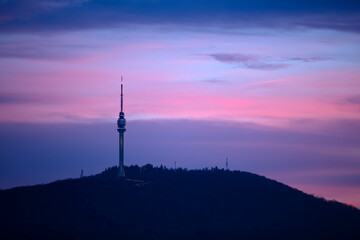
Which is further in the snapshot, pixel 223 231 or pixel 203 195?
pixel 203 195

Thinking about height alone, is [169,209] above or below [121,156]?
below

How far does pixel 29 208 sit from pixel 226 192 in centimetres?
4488

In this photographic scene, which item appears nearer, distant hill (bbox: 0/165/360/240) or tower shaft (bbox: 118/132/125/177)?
distant hill (bbox: 0/165/360/240)

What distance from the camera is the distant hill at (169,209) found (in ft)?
411

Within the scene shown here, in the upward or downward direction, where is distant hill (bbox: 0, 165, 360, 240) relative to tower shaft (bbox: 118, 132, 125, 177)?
downward

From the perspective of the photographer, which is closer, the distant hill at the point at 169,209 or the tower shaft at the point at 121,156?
the distant hill at the point at 169,209

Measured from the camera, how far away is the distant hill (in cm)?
12525

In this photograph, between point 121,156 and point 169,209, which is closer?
point 169,209

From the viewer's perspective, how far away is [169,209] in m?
141

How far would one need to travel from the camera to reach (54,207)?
5138 inches

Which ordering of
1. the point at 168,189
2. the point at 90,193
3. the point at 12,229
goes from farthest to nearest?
the point at 168,189 → the point at 90,193 → the point at 12,229

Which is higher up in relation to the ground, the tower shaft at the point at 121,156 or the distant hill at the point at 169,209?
the tower shaft at the point at 121,156

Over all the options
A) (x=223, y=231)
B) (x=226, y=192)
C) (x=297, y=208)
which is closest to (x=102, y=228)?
(x=223, y=231)

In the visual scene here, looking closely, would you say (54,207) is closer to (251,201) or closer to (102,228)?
(102,228)
